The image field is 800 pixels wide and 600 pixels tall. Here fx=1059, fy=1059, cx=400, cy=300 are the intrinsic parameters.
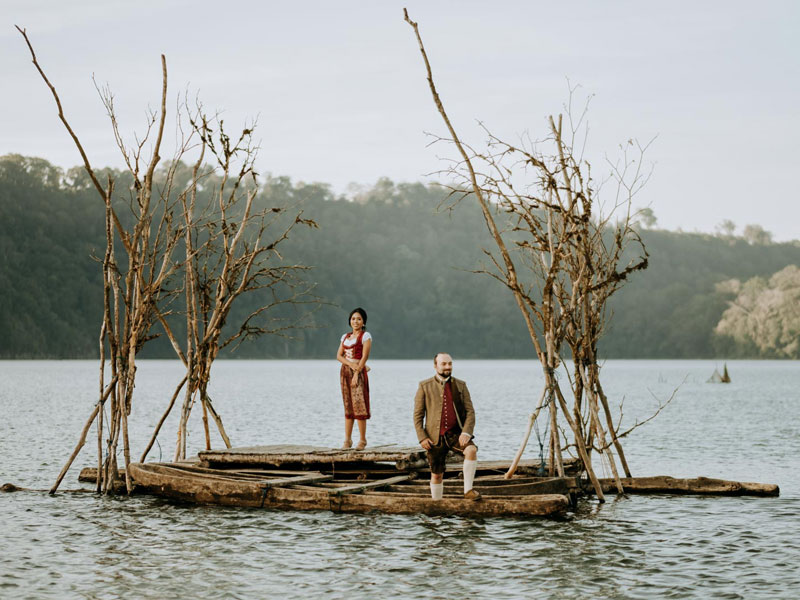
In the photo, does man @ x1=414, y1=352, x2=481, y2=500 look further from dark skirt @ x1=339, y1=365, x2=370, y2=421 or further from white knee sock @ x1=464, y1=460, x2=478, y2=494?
dark skirt @ x1=339, y1=365, x2=370, y2=421

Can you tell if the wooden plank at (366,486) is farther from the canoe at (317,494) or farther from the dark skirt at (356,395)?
the dark skirt at (356,395)

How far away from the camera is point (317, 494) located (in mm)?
14078

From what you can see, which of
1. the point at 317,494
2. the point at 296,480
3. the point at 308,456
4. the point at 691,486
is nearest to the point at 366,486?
the point at 317,494

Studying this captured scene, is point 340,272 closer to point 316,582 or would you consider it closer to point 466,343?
point 466,343

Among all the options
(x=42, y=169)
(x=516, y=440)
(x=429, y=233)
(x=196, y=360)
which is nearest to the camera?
(x=196, y=360)

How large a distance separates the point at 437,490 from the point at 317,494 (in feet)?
5.96

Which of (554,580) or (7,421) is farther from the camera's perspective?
(7,421)

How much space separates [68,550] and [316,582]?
11.0 feet

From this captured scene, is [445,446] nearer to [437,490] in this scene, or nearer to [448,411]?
[448,411]

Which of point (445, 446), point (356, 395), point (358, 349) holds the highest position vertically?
point (358, 349)

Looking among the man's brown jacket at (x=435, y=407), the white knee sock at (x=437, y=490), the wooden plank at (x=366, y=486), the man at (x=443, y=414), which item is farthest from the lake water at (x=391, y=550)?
the man's brown jacket at (x=435, y=407)

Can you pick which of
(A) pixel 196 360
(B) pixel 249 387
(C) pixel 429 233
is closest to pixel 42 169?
(C) pixel 429 233

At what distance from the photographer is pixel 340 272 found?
512ft

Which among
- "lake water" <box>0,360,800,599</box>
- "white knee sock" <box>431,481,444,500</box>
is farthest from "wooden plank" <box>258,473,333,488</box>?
"white knee sock" <box>431,481,444,500</box>
